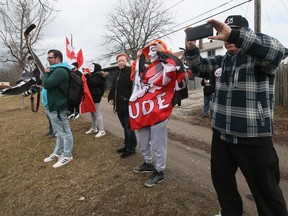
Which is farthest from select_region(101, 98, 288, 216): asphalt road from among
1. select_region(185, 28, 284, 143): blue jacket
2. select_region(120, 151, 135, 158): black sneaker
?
select_region(185, 28, 284, 143): blue jacket

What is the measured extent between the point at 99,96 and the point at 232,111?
4.33 metres

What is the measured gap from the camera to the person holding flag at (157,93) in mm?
3064

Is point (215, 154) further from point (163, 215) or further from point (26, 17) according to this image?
point (26, 17)

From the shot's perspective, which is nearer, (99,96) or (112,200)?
(112,200)

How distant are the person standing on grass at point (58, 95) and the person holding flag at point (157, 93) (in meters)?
1.42

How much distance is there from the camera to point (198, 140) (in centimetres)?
569

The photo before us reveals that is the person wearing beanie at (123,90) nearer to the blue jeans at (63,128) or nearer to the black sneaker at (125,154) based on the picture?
the black sneaker at (125,154)

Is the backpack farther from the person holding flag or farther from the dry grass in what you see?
the person holding flag

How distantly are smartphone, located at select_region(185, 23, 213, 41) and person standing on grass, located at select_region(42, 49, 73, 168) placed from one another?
2.74m

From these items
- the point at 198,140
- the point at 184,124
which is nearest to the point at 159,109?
the point at 198,140

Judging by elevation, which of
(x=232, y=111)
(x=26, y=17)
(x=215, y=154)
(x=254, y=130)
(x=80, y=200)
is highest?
(x=26, y=17)

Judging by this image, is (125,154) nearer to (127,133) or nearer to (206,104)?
(127,133)

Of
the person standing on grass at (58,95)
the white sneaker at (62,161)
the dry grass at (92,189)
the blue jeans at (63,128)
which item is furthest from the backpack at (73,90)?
the dry grass at (92,189)

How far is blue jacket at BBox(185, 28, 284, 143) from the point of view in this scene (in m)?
1.59
